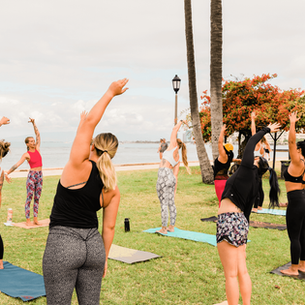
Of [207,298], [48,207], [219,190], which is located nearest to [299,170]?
[207,298]

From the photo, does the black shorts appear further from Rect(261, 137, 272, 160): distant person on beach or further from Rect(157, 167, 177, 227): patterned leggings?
Rect(261, 137, 272, 160): distant person on beach

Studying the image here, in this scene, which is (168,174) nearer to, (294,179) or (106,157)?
(294,179)

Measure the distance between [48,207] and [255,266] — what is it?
7.61m

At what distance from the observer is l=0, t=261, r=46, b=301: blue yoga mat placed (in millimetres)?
4512

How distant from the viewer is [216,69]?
13305 mm

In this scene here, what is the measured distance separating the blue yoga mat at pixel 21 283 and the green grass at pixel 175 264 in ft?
0.38

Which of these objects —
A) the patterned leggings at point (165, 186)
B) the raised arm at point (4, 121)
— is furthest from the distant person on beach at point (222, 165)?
the raised arm at point (4, 121)

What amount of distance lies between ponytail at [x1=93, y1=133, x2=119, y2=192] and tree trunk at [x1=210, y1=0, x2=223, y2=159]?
35.4ft

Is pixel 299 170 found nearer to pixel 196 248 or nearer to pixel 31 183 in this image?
pixel 196 248

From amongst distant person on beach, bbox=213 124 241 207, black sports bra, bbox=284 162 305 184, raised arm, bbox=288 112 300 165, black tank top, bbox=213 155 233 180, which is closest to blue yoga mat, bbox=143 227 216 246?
distant person on beach, bbox=213 124 241 207

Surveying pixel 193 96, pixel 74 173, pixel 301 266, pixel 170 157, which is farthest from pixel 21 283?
pixel 193 96

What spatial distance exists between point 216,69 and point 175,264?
30.9ft

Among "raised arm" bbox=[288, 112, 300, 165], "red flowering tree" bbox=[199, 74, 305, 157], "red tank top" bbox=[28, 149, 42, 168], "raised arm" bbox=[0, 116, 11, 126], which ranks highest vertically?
"red flowering tree" bbox=[199, 74, 305, 157]

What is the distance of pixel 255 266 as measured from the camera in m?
5.81
